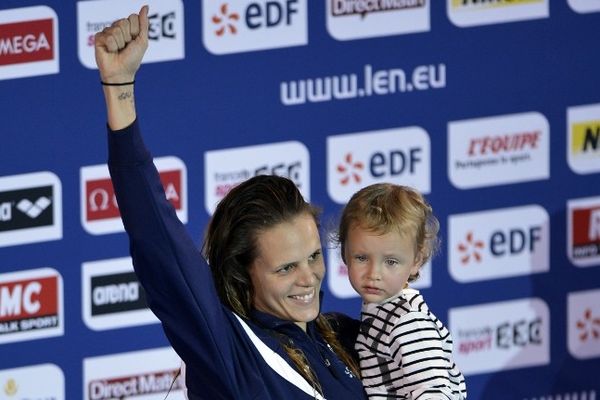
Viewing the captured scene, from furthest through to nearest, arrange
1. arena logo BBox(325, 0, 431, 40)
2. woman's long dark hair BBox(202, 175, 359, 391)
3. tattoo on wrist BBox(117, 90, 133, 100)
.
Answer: arena logo BBox(325, 0, 431, 40)
woman's long dark hair BBox(202, 175, 359, 391)
tattoo on wrist BBox(117, 90, 133, 100)

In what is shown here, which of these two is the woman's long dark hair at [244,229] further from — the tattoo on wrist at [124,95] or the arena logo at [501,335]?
the arena logo at [501,335]

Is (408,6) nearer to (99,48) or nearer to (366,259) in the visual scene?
(366,259)

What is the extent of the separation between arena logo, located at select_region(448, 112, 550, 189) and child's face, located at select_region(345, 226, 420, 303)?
63.2 inches

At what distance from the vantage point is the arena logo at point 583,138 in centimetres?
483

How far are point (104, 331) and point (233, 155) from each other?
60 centimetres

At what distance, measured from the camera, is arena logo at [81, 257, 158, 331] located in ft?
14.1

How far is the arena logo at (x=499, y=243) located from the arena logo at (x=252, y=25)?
0.79 m

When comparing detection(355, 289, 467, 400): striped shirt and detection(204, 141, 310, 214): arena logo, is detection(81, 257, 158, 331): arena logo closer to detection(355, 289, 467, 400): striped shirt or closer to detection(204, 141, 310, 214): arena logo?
detection(204, 141, 310, 214): arena logo

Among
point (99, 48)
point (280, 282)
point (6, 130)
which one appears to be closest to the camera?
point (99, 48)

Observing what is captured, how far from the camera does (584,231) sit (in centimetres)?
493

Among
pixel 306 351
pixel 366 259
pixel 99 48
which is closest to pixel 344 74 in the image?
pixel 366 259

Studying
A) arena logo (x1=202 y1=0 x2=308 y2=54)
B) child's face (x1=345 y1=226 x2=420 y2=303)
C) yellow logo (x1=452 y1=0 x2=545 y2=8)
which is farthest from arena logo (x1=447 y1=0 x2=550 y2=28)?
child's face (x1=345 y1=226 x2=420 y2=303)

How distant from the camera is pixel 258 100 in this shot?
14.5 feet

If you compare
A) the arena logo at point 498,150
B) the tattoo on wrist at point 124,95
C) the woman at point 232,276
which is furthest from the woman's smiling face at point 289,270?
the arena logo at point 498,150
